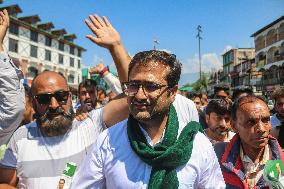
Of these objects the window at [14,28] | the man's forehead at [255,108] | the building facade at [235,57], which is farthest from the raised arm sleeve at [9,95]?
the building facade at [235,57]

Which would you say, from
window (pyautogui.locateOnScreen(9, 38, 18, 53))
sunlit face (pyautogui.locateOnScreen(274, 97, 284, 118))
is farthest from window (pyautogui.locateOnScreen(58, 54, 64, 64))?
sunlit face (pyautogui.locateOnScreen(274, 97, 284, 118))

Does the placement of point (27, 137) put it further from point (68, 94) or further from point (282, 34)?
point (282, 34)

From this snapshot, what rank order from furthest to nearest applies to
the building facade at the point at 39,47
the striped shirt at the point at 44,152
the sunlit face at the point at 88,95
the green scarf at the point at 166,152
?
the building facade at the point at 39,47
the sunlit face at the point at 88,95
the striped shirt at the point at 44,152
the green scarf at the point at 166,152

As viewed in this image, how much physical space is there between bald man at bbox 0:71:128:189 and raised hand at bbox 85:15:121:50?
44 cm

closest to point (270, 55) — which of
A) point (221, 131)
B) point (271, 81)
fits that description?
point (271, 81)

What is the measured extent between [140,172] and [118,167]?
0.41ft

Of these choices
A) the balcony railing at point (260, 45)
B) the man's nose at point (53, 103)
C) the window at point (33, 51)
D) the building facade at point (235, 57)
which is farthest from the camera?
the building facade at point (235, 57)

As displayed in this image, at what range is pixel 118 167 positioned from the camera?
1.95 m

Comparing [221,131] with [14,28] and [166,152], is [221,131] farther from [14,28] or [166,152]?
[14,28]

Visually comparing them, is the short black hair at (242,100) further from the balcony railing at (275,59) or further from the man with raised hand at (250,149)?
the balcony railing at (275,59)

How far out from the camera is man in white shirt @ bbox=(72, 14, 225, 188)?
6.29ft

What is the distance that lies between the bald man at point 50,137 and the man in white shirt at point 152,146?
1.66 ft

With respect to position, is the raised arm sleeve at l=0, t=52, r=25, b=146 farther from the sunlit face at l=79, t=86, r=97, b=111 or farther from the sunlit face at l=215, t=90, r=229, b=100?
the sunlit face at l=215, t=90, r=229, b=100

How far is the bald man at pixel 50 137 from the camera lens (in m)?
2.55
